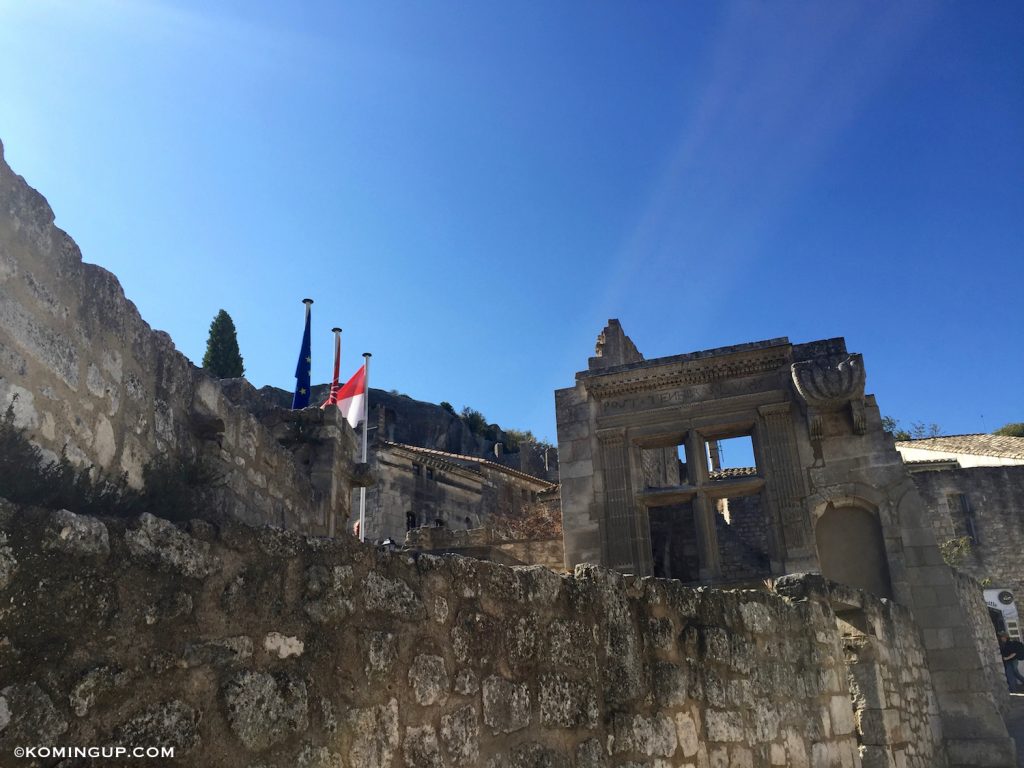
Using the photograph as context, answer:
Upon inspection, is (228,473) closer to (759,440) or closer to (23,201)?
(23,201)

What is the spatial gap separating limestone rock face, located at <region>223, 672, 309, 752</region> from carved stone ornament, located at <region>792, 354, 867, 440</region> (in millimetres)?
9077

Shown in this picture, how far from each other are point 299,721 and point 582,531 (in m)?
9.25

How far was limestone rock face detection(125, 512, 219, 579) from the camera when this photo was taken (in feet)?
6.26

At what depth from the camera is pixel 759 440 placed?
10773 millimetres

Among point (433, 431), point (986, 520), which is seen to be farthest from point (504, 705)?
point (433, 431)

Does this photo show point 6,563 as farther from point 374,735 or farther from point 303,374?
point 303,374

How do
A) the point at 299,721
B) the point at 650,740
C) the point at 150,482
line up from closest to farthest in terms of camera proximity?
the point at 299,721, the point at 650,740, the point at 150,482

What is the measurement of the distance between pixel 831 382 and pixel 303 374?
8.79m

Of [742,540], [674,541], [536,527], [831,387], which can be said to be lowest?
[674,541]

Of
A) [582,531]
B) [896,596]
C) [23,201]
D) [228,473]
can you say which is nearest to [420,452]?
[582,531]

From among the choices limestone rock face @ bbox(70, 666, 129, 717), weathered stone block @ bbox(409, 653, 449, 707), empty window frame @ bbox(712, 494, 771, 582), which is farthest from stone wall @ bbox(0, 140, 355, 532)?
empty window frame @ bbox(712, 494, 771, 582)

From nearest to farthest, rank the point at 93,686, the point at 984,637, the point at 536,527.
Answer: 1. the point at 93,686
2. the point at 984,637
3. the point at 536,527

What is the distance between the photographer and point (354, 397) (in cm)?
1538

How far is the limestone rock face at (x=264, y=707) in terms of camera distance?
2.01 metres
